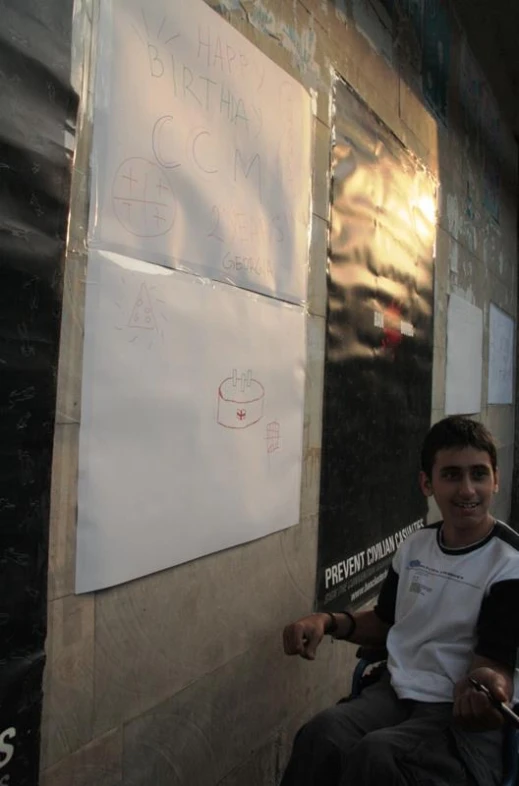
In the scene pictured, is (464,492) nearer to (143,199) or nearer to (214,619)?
(214,619)

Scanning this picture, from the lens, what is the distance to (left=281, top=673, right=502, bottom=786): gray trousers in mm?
1231

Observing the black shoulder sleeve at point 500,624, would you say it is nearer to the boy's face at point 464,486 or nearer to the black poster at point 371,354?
the boy's face at point 464,486

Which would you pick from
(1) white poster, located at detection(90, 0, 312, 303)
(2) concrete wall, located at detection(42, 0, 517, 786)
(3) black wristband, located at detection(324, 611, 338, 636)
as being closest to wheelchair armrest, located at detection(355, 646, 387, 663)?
(3) black wristband, located at detection(324, 611, 338, 636)

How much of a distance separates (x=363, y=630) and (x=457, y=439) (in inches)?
23.3

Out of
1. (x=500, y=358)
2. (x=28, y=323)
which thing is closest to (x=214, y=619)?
(x=28, y=323)

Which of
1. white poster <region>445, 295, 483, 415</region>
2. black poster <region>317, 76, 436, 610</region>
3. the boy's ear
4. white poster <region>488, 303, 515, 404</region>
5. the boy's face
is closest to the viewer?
the boy's face

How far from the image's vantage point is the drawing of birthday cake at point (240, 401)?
1670 millimetres

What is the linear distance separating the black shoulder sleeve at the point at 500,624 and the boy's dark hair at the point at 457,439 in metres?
0.33

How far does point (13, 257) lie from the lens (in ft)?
3.55

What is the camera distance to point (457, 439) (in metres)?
1.59

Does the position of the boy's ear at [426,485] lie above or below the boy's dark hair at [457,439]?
below

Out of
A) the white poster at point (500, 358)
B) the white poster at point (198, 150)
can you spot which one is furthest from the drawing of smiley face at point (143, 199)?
the white poster at point (500, 358)

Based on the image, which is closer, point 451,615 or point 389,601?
point 451,615

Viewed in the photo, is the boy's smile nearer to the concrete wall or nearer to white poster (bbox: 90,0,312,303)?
the concrete wall
